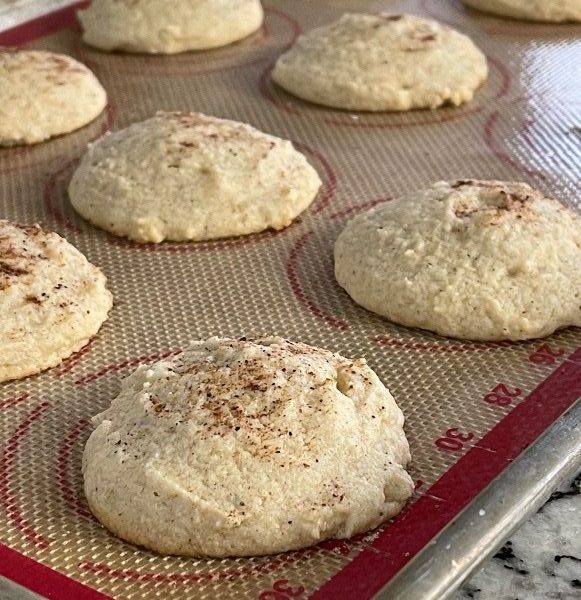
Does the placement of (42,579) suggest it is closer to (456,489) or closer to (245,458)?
(245,458)

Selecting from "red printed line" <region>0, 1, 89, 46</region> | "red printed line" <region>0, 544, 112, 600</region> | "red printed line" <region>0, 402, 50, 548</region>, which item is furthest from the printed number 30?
"red printed line" <region>0, 1, 89, 46</region>

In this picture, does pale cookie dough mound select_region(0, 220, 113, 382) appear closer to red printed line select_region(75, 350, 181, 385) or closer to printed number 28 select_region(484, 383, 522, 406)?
red printed line select_region(75, 350, 181, 385)

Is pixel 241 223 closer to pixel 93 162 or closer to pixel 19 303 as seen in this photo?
pixel 93 162

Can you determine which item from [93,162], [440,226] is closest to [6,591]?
[440,226]

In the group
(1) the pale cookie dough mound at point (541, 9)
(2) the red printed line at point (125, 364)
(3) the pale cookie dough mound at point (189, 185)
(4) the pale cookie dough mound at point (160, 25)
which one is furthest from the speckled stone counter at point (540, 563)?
(1) the pale cookie dough mound at point (541, 9)

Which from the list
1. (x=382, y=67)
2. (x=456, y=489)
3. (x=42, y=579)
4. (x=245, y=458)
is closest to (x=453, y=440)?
(x=456, y=489)

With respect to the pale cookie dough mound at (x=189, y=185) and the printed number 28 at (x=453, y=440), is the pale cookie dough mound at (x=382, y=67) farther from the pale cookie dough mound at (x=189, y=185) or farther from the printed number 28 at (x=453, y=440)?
the printed number 28 at (x=453, y=440)

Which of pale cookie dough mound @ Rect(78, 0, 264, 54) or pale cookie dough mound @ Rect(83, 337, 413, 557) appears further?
pale cookie dough mound @ Rect(78, 0, 264, 54)
